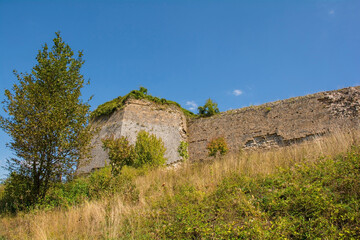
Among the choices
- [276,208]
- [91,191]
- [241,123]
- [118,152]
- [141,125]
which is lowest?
[276,208]

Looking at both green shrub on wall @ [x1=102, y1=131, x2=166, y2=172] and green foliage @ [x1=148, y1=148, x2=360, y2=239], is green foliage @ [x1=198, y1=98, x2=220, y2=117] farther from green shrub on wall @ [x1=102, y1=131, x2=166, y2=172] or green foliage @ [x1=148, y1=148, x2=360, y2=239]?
green foliage @ [x1=148, y1=148, x2=360, y2=239]

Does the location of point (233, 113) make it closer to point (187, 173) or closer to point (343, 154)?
point (187, 173)

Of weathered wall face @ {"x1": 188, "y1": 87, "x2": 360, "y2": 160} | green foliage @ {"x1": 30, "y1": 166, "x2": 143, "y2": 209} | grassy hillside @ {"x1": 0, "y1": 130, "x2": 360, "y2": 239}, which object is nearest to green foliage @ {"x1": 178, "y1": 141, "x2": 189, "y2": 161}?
weathered wall face @ {"x1": 188, "y1": 87, "x2": 360, "y2": 160}

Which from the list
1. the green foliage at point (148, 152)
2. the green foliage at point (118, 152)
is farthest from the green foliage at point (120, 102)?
the green foliage at point (118, 152)

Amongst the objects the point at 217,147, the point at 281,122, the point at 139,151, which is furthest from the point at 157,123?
the point at 281,122

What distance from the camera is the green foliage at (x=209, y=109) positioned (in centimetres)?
1911

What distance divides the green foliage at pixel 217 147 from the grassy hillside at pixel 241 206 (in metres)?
8.52

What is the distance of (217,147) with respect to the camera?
15.7m

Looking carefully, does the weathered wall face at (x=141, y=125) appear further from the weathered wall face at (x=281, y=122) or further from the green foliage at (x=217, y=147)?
the green foliage at (x=217, y=147)

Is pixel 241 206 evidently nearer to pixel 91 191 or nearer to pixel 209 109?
pixel 91 191

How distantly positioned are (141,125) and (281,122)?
9135mm

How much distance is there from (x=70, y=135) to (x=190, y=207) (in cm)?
590

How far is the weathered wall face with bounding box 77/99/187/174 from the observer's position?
50.6 ft

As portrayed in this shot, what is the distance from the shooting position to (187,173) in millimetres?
7379
